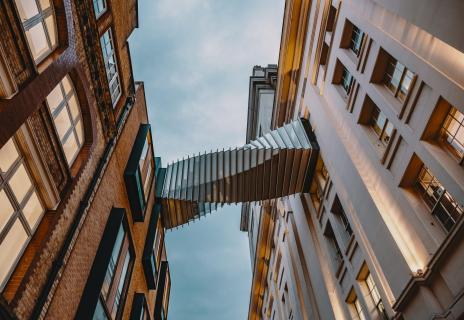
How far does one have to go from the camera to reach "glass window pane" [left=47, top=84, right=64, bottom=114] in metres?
11.4

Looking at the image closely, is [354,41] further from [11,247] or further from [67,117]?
[11,247]

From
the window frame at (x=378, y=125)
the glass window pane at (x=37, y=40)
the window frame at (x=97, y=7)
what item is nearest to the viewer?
the glass window pane at (x=37, y=40)

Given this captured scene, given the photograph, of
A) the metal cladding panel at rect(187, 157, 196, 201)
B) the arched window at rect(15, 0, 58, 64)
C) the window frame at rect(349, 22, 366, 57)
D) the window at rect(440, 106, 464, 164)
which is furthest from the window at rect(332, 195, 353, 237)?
the arched window at rect(15, 0, 58, 64)

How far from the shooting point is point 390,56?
1470 cm

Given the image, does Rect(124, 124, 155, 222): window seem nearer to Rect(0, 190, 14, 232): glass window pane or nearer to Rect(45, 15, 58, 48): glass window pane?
Rect(45, 15, 58, 48): glass window pane

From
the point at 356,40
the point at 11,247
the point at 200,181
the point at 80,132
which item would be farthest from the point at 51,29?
the point at 356,40

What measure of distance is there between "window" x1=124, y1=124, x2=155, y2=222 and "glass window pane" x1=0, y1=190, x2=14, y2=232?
881 cm

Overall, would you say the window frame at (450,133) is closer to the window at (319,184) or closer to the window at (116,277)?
the window at (319,184)

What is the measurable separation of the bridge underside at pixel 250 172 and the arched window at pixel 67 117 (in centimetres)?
941

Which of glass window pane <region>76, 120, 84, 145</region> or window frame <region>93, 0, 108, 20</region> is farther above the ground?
window frame <region>93, 0, 108, 20</region>

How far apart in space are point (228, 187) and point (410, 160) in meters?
11.6

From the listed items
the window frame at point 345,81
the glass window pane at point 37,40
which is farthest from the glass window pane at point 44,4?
the window frame at point 345,81

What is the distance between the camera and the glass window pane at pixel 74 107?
13.0 metres

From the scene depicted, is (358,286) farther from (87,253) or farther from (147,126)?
(147,126)
